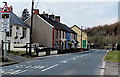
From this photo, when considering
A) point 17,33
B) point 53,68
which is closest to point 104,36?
point 17,33

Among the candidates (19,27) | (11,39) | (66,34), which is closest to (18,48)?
(11,39)

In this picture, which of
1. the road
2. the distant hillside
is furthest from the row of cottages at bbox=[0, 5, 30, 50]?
the distant hillside

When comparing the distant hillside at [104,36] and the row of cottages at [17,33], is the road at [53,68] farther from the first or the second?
the distant hillside at [104,36]

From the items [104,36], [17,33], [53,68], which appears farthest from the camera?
[104,36]

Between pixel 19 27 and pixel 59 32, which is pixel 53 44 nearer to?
pixel 59 32

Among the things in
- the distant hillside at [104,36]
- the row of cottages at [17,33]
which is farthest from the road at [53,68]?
the distant hillside at [104,36]

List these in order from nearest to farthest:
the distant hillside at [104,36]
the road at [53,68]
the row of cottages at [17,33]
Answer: the road at [53,68]
the row of cottages at [17,33]
the distant hillside at [104,36]

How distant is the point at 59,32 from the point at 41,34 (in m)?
6.67

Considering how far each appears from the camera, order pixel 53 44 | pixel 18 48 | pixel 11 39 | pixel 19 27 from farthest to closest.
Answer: pixel 53 44 → pixel 19 27 → pixel 11 39 → pixel 18 48

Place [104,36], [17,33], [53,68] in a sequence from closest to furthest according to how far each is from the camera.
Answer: [53,68] < [17,33] < [104,36]

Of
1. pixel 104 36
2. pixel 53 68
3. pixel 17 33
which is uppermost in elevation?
pixel 104 36

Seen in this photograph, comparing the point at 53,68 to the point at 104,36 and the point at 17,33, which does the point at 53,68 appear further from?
the point at 104,36

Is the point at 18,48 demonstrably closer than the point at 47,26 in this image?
Yes

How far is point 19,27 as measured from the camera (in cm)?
4794
